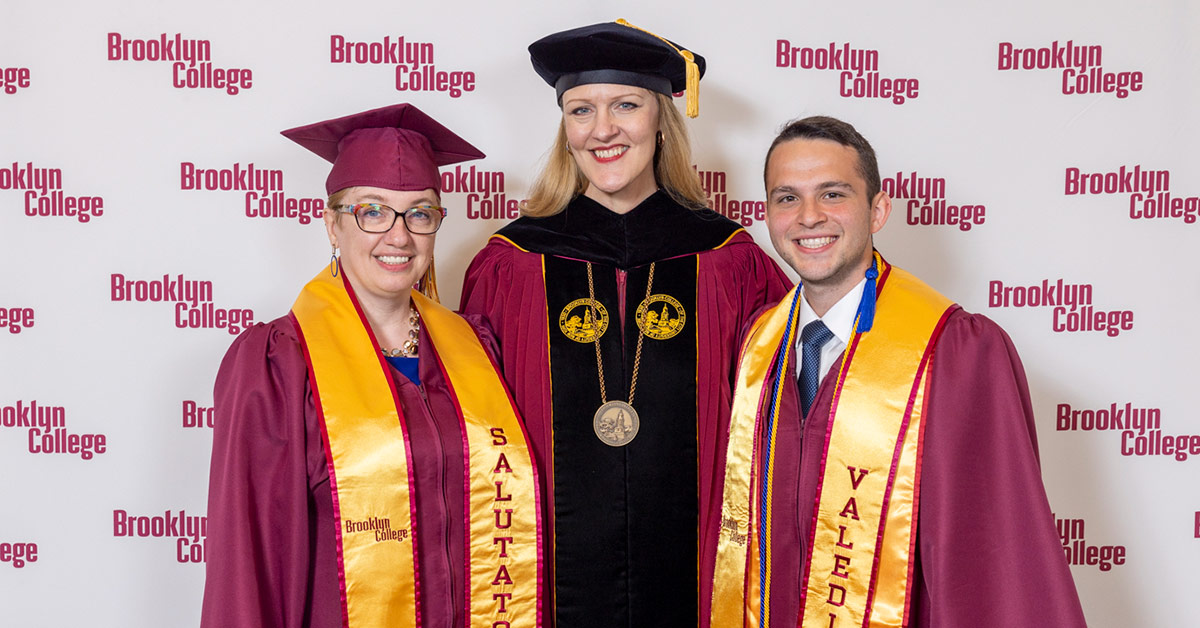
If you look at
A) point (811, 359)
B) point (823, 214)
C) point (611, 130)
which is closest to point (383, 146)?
point (611, 130)

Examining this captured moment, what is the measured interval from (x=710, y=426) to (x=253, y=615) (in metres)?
1.28

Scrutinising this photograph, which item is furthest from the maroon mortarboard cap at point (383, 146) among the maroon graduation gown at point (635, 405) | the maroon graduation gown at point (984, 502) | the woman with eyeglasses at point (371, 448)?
the maroon graduation gown at point (984, 502)

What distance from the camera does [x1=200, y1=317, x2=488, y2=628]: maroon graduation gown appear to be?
2.11 meters

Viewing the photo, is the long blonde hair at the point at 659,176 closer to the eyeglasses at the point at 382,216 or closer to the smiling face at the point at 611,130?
the smiling face at the point at 611,130

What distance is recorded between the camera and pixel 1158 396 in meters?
3.41

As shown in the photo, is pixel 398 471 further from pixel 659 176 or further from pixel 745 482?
pixel 659 176

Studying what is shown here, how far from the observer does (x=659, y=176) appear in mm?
2754

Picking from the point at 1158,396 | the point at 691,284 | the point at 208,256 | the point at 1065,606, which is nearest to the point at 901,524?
the point at 1065,606

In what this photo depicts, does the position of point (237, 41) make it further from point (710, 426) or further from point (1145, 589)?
point (1145, 589)

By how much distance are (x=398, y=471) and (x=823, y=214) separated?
1.23 m

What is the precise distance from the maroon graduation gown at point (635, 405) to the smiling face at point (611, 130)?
6.4 inches

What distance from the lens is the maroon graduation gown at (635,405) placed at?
2525mm

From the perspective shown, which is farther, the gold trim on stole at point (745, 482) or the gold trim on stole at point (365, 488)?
the gold trim on stole at point (745, 482)

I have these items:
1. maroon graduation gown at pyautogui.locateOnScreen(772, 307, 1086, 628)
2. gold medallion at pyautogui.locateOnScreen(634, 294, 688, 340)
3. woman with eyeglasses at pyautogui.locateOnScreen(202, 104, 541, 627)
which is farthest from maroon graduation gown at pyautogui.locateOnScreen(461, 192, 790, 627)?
maroon graduation gown at pyautogui.locateOnScreen(772, 307, 1086, 628)
